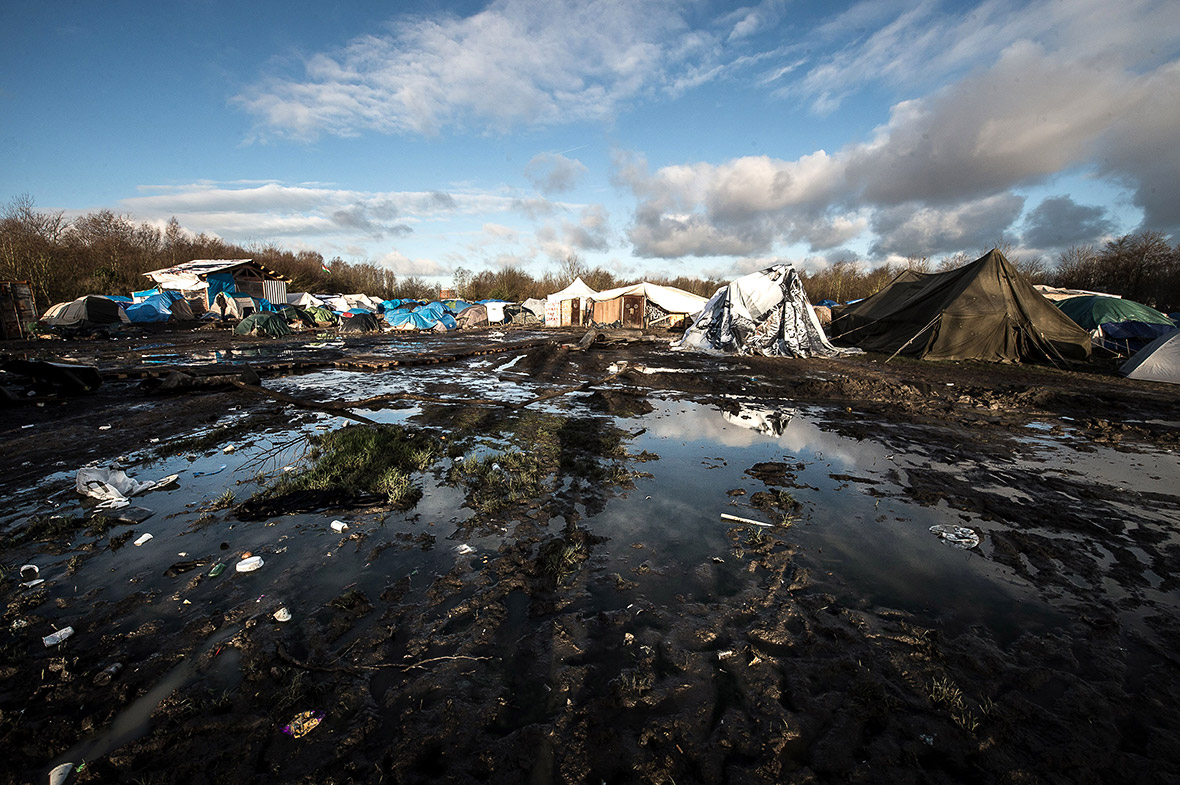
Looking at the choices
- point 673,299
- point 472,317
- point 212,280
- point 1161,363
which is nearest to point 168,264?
point 212,280

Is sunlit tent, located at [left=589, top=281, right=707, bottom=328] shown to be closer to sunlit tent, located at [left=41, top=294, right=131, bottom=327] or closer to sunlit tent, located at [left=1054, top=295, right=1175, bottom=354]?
sunlit tent, located at [left=1054, top=295, right=1175, bottom=354]

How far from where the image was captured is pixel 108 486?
4168 mm

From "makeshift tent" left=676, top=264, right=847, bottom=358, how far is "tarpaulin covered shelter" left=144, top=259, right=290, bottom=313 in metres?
32.5

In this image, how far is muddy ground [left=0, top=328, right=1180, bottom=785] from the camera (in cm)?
187

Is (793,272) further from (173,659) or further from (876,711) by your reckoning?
(173,659)

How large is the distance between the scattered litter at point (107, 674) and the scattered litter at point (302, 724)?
105 cm

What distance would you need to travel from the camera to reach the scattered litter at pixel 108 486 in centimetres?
413

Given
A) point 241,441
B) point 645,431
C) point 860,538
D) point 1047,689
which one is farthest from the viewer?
point 645,431

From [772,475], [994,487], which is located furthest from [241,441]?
[994,487]

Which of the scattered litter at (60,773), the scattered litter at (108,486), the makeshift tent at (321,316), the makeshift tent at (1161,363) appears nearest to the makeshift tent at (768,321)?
the makeshift tent at (1161,363)

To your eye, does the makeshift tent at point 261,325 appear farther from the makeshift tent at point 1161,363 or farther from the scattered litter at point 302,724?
the makeshift tent at point 1161,363

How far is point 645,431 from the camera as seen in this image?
6.75m

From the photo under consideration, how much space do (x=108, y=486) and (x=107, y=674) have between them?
2918 mm

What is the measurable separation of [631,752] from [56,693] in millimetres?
2703
